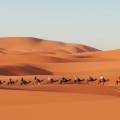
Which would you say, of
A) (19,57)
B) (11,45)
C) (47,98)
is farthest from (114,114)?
(11,45)

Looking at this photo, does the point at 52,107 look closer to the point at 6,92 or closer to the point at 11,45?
the point at 6,92

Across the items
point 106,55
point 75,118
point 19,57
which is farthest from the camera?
point 106,55

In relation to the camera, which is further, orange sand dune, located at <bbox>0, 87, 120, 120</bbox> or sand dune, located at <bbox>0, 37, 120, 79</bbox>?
sand dune, located at <bbox>0, 37, 120, 79</bbox>

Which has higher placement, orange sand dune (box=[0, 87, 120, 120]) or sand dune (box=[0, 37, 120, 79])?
sand dune (box=[0, 37, 120, 79])

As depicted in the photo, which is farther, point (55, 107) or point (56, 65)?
point (56, 65)

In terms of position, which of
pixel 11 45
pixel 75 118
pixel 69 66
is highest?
pixel 11 45

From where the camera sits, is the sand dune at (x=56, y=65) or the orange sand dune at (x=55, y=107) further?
the sand dune at (x=56, y=65)

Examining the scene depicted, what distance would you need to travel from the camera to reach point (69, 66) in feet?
192

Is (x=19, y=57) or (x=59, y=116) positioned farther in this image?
(x=19, y=57)

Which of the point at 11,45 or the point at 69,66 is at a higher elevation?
the point at 11,45

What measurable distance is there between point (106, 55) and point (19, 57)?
22058mm

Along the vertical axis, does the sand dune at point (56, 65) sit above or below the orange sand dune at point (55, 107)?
above

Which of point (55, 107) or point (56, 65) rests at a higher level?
point (56, 65)

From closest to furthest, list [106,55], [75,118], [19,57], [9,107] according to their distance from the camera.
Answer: [75,118]
[9,107]
[19,57]
[106,55]
